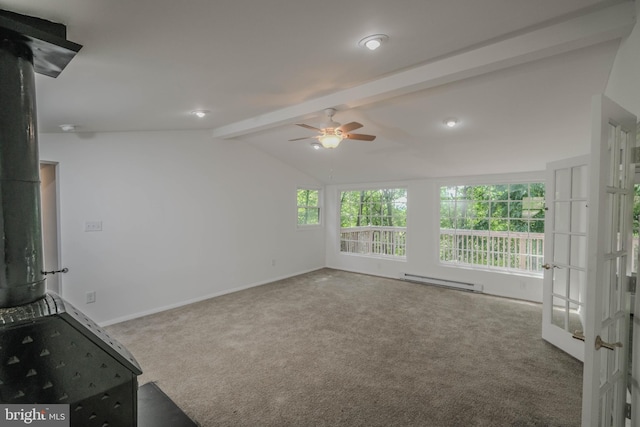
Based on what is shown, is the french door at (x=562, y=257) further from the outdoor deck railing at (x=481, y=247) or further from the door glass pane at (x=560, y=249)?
the outdoor deck railing at (x=481, y=247)

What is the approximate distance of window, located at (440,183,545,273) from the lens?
4.71m

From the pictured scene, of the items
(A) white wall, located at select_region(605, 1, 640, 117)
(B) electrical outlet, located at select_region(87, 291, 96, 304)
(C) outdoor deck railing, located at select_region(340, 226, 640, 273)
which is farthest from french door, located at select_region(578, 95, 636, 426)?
(B) electrical outlet, located at select_region(87, 291, 96, 304)

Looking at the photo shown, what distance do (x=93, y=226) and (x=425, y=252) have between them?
198 inches

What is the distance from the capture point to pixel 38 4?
3.62 ft

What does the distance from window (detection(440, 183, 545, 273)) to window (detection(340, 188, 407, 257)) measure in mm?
879

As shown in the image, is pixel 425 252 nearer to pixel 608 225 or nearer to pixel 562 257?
pixel 562 257

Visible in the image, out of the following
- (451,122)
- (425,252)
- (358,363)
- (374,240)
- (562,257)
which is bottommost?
(358,363)

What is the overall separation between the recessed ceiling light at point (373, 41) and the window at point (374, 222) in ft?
14.4

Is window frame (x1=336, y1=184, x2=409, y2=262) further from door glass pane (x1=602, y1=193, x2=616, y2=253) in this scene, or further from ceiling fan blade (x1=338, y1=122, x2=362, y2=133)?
door glass pane (x1=602, y1=193, x2=616, y2=253)

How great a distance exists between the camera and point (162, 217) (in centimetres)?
408

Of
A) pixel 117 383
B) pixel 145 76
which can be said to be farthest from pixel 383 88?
pixel 117 383

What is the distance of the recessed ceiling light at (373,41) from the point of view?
5.81 feet

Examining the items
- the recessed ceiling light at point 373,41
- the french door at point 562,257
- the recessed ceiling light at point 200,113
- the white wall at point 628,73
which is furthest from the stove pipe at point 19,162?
the french door at point 562,257

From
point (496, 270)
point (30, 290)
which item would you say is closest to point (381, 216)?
point (496, 270)
